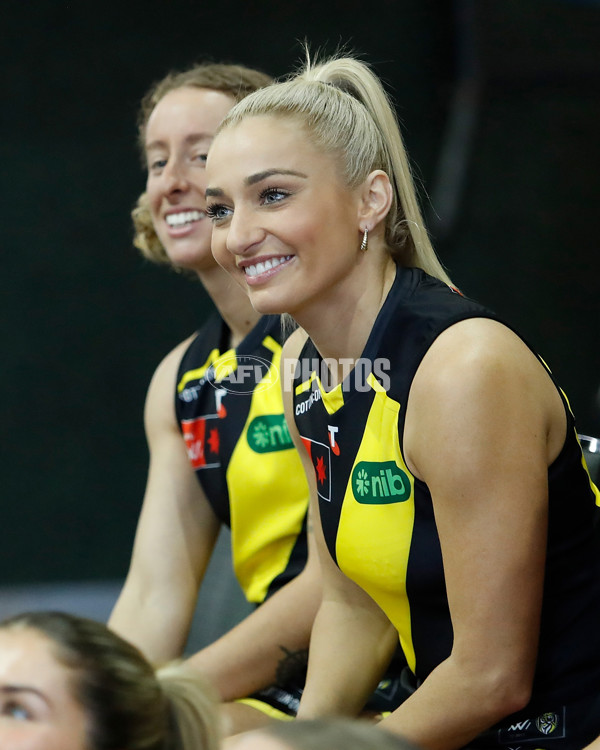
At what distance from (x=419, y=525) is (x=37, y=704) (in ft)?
1.74

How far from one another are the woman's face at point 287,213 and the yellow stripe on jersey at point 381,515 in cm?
18

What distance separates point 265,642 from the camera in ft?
5.83

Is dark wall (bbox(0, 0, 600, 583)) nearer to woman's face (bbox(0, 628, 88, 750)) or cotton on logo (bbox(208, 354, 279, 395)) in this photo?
cotton on logo (bbox(208, 354, 279, 395))

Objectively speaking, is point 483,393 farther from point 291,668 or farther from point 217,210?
point 291,668

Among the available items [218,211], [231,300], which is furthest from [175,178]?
[218,211]

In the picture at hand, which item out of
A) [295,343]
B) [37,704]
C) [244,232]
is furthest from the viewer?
[295,343]

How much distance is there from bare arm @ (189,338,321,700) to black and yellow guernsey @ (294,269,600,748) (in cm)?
34

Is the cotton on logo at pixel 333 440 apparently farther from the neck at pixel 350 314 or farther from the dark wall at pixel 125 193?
the dark wall at pixel 125 193

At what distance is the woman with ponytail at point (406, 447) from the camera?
123cm

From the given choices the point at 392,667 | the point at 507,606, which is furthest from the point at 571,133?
the point at 507,606

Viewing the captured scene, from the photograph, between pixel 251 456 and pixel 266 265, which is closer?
pixel 266 265

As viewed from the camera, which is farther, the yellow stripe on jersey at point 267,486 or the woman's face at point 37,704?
the yellow stripe on jersey at point 267,486

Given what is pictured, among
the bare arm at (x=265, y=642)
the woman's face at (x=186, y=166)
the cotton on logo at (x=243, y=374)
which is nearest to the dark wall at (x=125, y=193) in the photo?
the woman's face at (x=186, y=166)

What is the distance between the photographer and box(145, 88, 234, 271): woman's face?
1957 mm
